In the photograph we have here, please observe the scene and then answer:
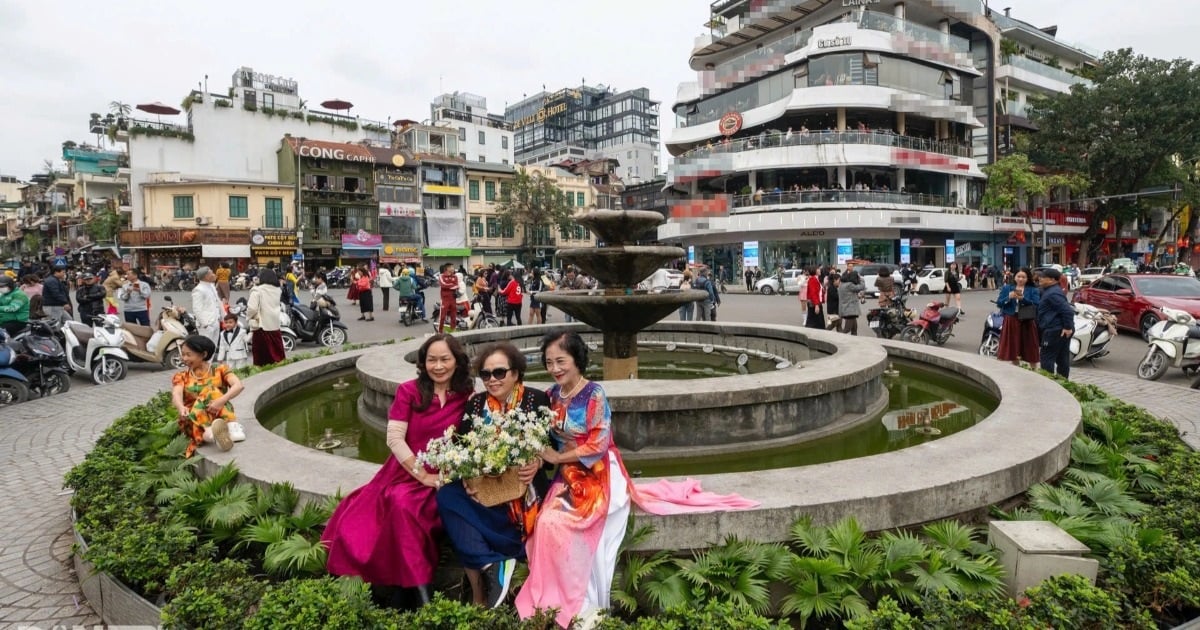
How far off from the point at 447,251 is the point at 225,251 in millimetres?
15129

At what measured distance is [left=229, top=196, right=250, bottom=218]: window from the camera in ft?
138

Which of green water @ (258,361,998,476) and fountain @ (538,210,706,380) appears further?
fountain @ (538,210,706,380)

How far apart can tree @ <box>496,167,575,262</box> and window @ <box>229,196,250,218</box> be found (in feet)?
58.7

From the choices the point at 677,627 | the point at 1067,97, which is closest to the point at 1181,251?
the point at 1067,97

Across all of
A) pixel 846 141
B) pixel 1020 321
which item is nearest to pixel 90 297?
pixel 1020 321

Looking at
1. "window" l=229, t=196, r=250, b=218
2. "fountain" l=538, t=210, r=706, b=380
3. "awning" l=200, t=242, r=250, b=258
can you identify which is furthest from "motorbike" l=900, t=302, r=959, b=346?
"window" l=229, t=196, r=250, b=218

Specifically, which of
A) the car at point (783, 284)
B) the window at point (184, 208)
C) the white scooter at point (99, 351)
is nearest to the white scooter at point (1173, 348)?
the white scooter at point (99, 351)

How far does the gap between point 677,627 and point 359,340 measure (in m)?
14.8

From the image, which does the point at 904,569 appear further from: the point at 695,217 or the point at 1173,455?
the point at 695,217

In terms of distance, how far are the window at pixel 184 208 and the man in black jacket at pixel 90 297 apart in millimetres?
29651

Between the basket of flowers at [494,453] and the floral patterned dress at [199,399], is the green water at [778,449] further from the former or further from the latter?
the basket of flowers at [494,453]

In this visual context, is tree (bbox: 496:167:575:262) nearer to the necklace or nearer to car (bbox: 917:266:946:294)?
car (bbox: 917:266:946:294)

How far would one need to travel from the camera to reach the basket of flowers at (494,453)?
3.08m

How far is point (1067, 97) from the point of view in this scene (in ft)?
131
